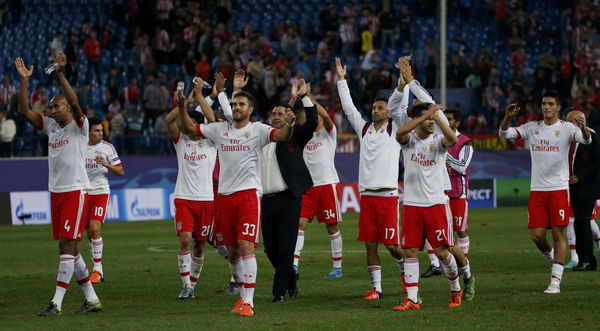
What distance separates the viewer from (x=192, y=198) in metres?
15.2

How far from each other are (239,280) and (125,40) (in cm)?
2705

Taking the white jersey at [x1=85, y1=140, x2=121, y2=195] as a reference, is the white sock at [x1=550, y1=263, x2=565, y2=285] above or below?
below

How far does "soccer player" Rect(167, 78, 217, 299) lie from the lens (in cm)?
1504

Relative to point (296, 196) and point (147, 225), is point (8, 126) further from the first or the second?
point (296, 196)

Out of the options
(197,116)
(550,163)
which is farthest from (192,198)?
(550,163)

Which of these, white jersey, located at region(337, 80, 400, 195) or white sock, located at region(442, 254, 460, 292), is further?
white jersey, located at region(337, 80, 400, 195)

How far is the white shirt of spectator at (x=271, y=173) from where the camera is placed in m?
14.1

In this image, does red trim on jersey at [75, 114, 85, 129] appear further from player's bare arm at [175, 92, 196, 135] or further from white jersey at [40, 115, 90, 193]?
player's bare arm at [175, 92, 196, 135]

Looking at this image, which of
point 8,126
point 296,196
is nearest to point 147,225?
point 8,126

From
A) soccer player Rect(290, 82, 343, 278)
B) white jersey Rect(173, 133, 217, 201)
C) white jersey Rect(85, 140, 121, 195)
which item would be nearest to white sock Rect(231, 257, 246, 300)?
white jersey Rect(173, 133, 217, 201)

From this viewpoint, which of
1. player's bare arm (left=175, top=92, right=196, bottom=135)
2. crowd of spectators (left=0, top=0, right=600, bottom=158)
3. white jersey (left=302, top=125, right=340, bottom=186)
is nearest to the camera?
player's bare arm (left=175, top=92, right=196, bottom=135)

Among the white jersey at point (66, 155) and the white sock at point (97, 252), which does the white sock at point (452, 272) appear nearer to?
the white jersey at point (66, 155)

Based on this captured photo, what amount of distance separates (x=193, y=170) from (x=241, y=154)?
2396mm

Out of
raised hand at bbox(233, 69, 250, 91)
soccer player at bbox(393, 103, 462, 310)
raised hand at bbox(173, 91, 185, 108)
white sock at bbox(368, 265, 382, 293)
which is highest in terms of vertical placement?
raised hand at bbox(233, 69, 250, 91)
